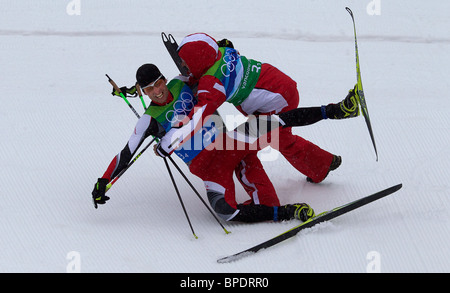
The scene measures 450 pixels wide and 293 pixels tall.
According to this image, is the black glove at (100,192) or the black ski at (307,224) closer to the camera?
the black ski at (307,224)

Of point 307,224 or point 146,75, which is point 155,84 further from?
point 307,224

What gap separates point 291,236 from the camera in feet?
11.3

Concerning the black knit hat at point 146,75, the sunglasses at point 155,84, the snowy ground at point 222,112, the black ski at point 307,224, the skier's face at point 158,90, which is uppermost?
the black knit hat at point 146,75

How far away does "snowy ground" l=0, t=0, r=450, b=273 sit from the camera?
133 inches

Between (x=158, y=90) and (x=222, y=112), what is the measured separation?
5.56 ft

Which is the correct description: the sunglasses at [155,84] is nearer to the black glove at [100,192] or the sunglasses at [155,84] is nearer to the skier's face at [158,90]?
the skier's face at [158,90]

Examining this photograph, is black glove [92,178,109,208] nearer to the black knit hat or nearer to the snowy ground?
the snowy ground

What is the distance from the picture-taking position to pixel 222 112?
522cm

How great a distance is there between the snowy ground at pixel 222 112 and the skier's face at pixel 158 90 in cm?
70

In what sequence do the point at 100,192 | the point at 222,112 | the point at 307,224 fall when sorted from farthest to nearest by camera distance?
1. the point at 222,112
2. the point at 100,192
3. the point at 307,224

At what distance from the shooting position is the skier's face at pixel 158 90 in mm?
3551

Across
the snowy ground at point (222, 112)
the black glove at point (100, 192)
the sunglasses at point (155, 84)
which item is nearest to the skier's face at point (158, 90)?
the sunglasses at point (155, 84)

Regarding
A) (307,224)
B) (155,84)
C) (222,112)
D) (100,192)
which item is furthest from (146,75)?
(222,112)
